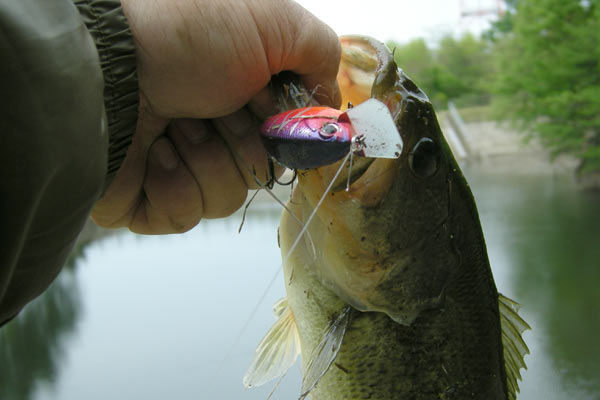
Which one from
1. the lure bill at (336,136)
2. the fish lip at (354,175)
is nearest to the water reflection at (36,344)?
the fish lip at (354,175)

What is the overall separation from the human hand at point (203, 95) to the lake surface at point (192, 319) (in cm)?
40

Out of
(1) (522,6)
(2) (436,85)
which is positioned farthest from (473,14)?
(1) (522,6)

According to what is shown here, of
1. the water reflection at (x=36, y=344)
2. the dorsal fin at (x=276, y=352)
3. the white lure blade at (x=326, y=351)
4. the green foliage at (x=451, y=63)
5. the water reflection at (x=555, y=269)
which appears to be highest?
the white lure blade at (x=326, y=351)

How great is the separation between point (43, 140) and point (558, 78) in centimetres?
930

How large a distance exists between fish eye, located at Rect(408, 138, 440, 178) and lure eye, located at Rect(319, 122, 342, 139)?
0.91 ft

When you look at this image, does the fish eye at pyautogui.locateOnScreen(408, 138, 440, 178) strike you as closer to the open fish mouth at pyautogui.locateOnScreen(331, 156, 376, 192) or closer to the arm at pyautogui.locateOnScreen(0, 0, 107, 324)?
the open fish mouth at pyautogui.locateOnScreen(331, 156, 376, 192)

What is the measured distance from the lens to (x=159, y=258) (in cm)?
313

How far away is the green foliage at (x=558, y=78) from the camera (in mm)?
7719

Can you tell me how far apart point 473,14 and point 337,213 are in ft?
140

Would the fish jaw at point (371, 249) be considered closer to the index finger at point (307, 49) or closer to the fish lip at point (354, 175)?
the fish lip at point (354, 175)

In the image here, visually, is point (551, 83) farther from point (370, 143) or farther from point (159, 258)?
point (370, 143)

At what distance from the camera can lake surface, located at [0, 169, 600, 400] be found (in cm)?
199

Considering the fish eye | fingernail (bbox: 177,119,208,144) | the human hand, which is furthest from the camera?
fingernail (bbox: 177,119,208,144)

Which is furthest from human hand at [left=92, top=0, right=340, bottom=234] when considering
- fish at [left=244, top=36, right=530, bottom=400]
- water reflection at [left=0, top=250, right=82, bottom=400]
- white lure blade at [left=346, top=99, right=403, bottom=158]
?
water reflection at [left=0, top=250, right=82, bottom=400]
